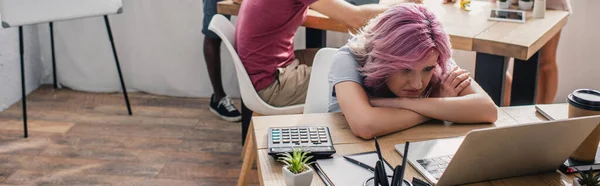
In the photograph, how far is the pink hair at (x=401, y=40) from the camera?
157 cm

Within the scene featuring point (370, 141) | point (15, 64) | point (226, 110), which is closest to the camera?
point (370, 141)

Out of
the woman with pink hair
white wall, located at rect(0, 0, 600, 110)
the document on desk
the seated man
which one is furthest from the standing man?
the document on desk

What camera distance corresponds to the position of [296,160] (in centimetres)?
121

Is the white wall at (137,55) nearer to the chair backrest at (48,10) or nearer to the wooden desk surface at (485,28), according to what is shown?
the chair backrest at (48,10)

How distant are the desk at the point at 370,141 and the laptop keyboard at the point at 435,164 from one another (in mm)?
28

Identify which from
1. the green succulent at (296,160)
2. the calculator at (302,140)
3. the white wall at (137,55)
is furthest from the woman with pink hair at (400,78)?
the white wall at (137,55)

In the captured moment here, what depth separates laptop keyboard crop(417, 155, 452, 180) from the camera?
1.30 metres

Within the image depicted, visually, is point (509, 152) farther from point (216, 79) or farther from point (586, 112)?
point (216, 79)

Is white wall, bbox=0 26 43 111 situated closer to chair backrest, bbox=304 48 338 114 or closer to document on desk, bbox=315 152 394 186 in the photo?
chair backrest, bbox=304 48 338 114

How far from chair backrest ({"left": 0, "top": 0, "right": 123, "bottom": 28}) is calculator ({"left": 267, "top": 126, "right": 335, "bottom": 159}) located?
1.92 metres

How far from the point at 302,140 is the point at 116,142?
201 centimetres

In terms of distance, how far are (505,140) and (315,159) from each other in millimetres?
380

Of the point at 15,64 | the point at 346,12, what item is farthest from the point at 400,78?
the point at 15,64

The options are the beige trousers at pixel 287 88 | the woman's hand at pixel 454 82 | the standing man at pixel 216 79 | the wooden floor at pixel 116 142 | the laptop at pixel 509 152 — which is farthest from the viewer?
the standing man at pixel 216 79
